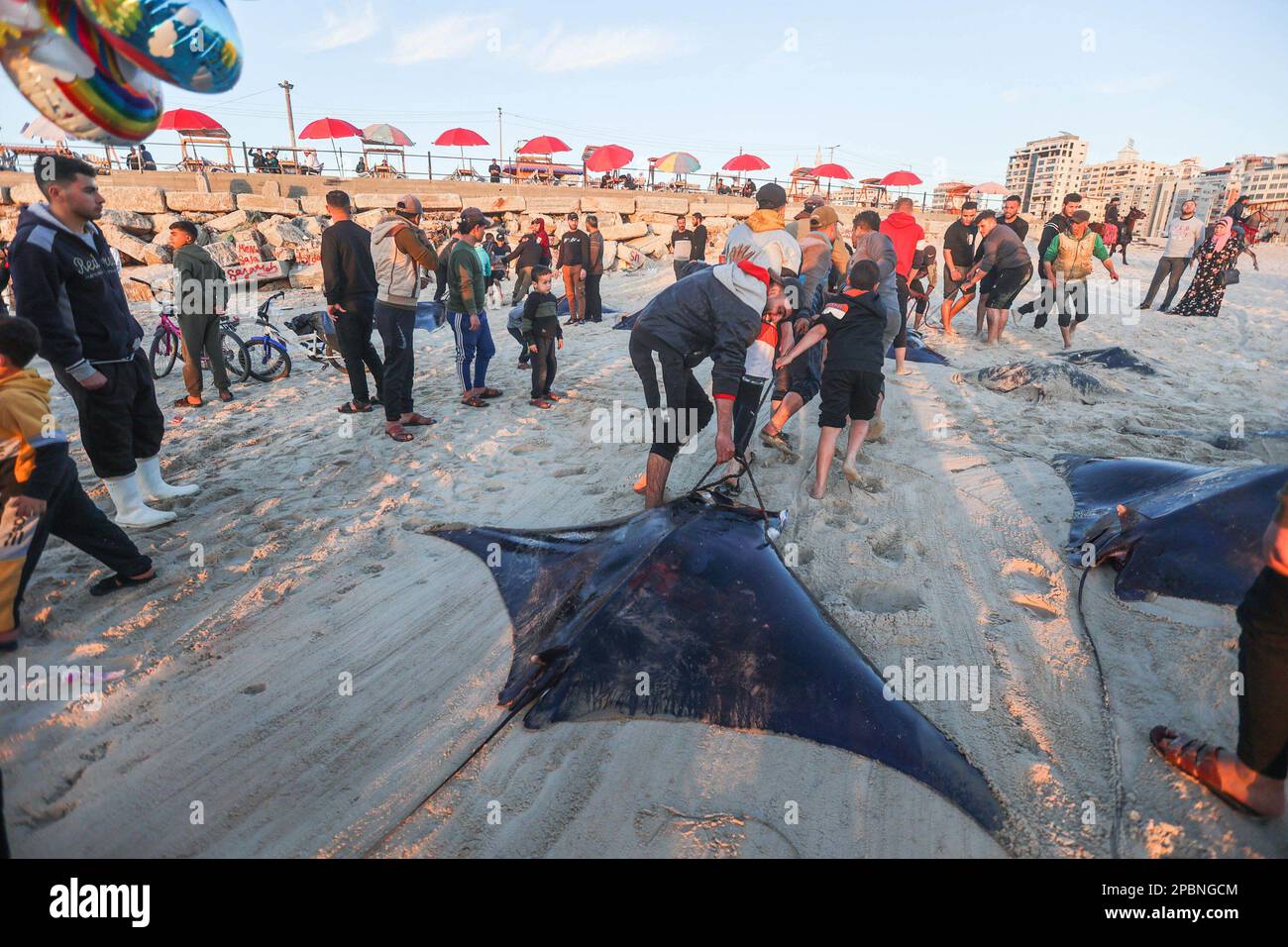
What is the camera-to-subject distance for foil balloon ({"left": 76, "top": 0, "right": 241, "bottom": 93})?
1616 mm

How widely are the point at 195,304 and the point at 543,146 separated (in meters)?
17.9

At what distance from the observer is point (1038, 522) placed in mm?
4121

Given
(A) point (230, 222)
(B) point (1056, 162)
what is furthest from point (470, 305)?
(B) point (1056, 162)

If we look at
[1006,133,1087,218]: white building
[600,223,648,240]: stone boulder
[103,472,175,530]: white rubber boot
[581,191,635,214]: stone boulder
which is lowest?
[103,472,175,530]: white rubber boot

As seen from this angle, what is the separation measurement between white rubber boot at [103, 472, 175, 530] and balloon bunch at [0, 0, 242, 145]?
288 centimetres

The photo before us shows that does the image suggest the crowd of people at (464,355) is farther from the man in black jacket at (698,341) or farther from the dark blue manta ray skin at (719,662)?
the dark blue manta ray skin at (719,662)

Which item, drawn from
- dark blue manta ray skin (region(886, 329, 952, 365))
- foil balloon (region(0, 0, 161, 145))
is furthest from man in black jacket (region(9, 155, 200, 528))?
dark blue manta ray skin (region(886, 329, 952, 365))

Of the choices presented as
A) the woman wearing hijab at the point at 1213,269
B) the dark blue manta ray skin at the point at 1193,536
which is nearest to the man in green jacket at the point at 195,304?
the dark blue manta ray skin at the point at 1193,536

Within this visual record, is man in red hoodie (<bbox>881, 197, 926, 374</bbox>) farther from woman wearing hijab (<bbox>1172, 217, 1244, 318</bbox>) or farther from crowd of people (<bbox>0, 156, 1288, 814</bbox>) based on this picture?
woman wearing hijab (<bbox>1172, 217, 1244, 318</bbox>)

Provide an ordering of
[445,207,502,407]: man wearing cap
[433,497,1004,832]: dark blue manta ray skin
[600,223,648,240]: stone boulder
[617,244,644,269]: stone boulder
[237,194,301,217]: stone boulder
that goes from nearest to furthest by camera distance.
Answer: [433,497,1004,832]: dark blue manta ray skin, [445,207,502,407]: man wearing cap, [237,194,301,217]: stone boulder, [617,244,644,269]: stone boulder, [600,223,648,240]: stone boulder
